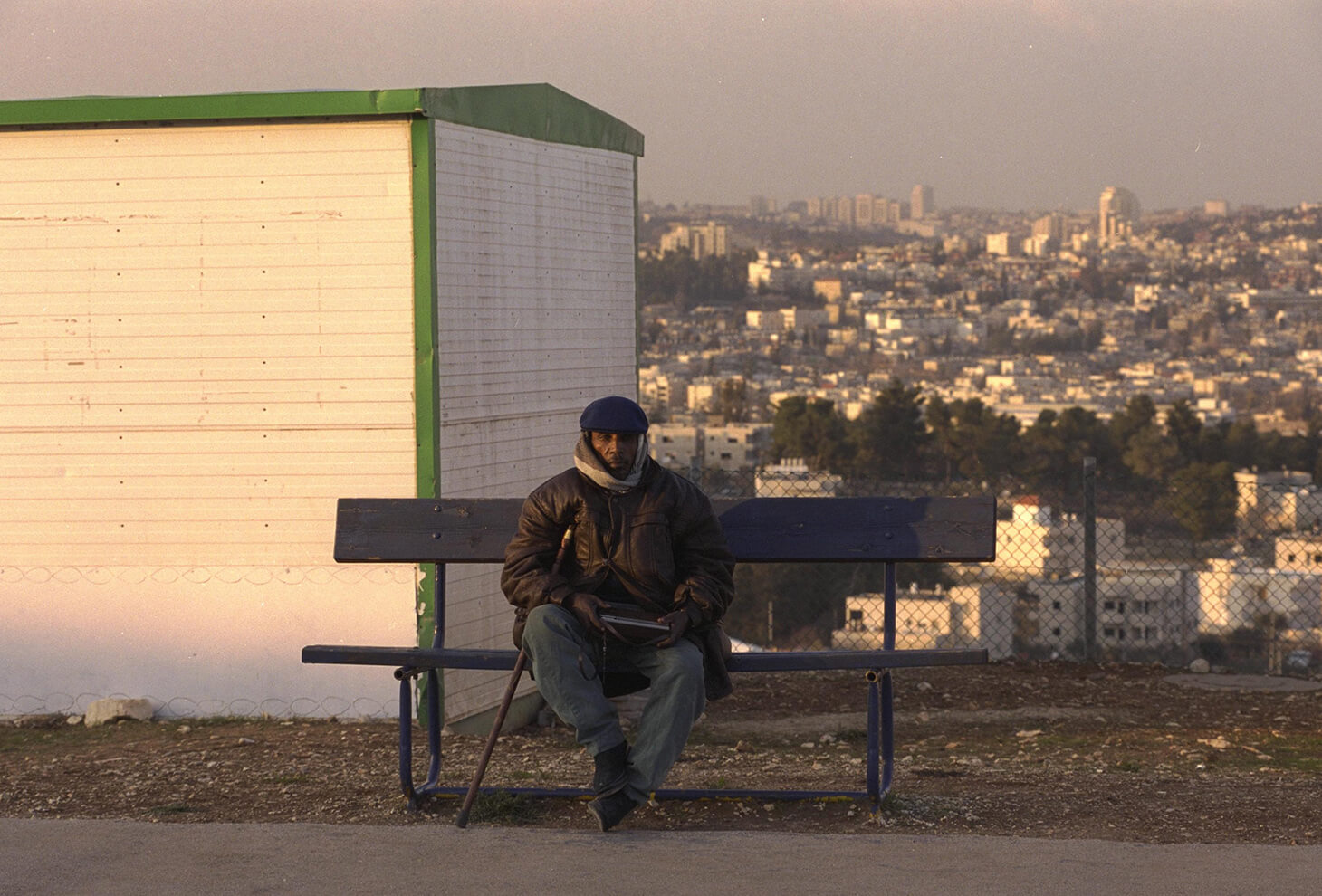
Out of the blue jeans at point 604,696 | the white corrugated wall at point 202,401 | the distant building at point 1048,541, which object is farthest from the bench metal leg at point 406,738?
the distant building at point 1048,541

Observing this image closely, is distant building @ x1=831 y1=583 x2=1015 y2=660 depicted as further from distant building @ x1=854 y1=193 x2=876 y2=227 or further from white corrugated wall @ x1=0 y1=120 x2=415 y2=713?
distant building @ x1=854 y1=193 x2=876 y2=227

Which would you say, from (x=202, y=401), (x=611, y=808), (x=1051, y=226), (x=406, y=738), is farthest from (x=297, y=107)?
(x=1051, y=226)

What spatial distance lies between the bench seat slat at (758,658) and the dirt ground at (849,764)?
46 centimetres

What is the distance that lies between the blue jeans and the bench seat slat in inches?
7.5

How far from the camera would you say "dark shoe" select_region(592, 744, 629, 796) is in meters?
4.85

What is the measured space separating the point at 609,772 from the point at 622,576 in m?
0.64

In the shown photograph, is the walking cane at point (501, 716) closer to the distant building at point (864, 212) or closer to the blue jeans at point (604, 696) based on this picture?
the blue jeans at point (604, 696)

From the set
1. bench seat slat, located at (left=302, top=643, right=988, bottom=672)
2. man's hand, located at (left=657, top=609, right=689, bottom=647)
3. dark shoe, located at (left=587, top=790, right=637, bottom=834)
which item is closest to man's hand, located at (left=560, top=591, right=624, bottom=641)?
man's hand, located at (left=657, top=609, right=689, bottom=647)

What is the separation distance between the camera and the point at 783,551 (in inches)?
215

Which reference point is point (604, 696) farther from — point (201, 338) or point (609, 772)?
point (201, 338)

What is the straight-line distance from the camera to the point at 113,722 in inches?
300

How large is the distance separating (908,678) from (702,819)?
403 centimetres

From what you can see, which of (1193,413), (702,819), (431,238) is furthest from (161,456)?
(1193,413)

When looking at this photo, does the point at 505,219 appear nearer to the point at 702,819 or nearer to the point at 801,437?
the point at 702,819
